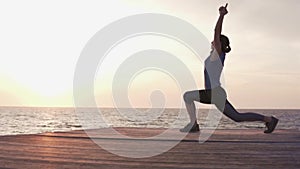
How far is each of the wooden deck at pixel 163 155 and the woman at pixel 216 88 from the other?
3.11ft

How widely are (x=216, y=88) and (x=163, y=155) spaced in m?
2.90

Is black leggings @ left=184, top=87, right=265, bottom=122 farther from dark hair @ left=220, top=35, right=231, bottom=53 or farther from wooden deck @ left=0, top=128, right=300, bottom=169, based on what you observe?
wooden deck @ left=0, top=128, right=300, bottom=169

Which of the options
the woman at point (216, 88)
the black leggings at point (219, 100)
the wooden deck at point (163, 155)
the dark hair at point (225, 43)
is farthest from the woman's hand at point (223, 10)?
the wooden deck at point (163, 155)

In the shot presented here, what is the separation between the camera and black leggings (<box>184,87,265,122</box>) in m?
8.15

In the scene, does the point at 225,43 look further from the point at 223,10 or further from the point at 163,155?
the point at 163,155

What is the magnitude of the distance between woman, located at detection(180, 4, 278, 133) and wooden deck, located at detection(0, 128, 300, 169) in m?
0.95

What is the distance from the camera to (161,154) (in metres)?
5.55

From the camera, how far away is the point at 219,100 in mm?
8250

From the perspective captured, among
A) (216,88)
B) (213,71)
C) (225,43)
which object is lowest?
(216,88)

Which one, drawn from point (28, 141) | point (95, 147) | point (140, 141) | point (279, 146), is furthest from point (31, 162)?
point (279, 146)

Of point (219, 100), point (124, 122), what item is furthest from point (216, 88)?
point (124, 122)

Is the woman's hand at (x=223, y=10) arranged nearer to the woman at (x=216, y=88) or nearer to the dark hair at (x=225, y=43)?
the woman at (x=216, y=88)

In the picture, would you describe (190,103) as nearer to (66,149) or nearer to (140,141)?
(140,141)

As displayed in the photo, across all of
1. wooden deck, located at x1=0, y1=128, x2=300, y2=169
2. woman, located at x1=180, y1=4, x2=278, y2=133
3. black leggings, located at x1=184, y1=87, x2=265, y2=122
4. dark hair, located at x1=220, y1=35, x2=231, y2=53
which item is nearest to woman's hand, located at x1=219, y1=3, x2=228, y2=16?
woman, located at x1=180, y1=4, x2=278, y2=133
